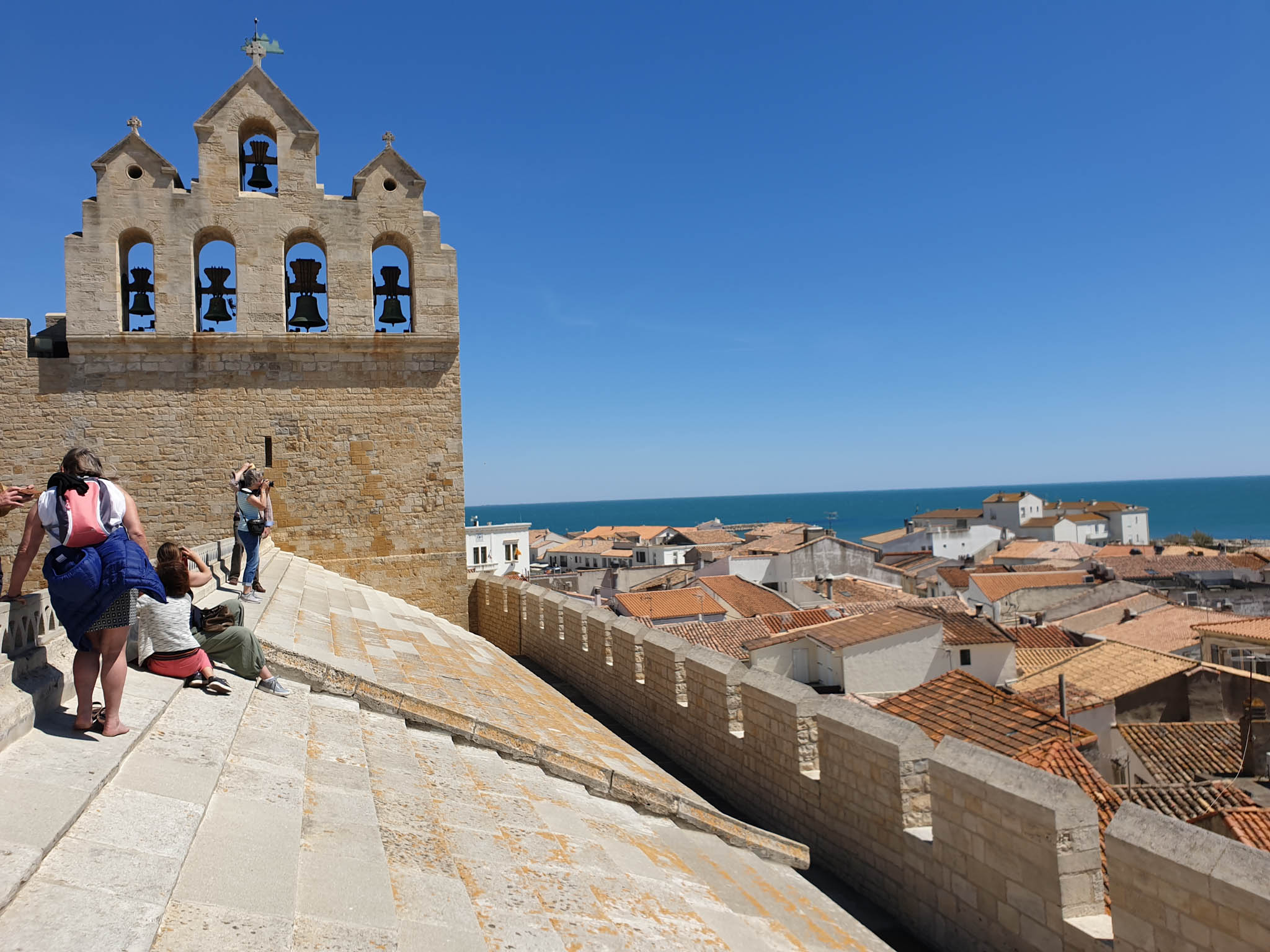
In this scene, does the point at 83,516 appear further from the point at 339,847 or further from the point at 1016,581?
the point at 1016,581

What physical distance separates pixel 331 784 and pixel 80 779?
108 centimetres

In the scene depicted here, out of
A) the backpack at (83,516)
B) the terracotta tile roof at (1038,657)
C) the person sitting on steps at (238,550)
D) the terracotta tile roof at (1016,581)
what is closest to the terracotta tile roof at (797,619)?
the terracotta tile roof at (1038,657)

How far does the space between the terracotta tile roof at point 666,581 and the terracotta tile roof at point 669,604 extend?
8.26 meters

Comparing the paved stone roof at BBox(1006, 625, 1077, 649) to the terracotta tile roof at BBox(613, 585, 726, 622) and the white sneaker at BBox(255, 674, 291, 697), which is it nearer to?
the terracotta tile roof at BBox(613, 585, 726, 622)

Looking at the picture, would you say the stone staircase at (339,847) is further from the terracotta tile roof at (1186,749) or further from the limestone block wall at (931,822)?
the terracotta tile roof at (1186,749)

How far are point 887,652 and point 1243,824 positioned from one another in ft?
38.6

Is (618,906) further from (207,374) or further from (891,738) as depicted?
(207,374)

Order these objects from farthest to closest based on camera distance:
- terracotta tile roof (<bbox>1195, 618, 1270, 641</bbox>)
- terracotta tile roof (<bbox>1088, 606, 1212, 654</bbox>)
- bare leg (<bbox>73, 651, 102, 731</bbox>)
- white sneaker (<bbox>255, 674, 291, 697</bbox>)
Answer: terracotta tile roof (<bbox>1088, 606, 1212, 654</bbox>)
terracotta tile roof (<bbox>1195, 618, 1270, 641</bbox>)
white sneaker (<bbox>255, 674, 291, 697</bbox>)
bare leg (<bbox>73, 651, 102, 731</bbox>)

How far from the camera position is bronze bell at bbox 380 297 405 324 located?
43.8 ft

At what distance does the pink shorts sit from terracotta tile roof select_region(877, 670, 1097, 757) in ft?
18.7

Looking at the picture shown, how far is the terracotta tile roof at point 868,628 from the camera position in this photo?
19094mm

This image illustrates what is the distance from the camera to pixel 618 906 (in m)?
3.38

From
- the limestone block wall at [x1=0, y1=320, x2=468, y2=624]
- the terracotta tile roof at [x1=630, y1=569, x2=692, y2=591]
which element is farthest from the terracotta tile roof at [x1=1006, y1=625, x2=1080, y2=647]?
the limestone block wall at [x1=0, y1=320, x2=468, y2=624]

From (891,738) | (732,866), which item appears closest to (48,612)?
(732,866)
